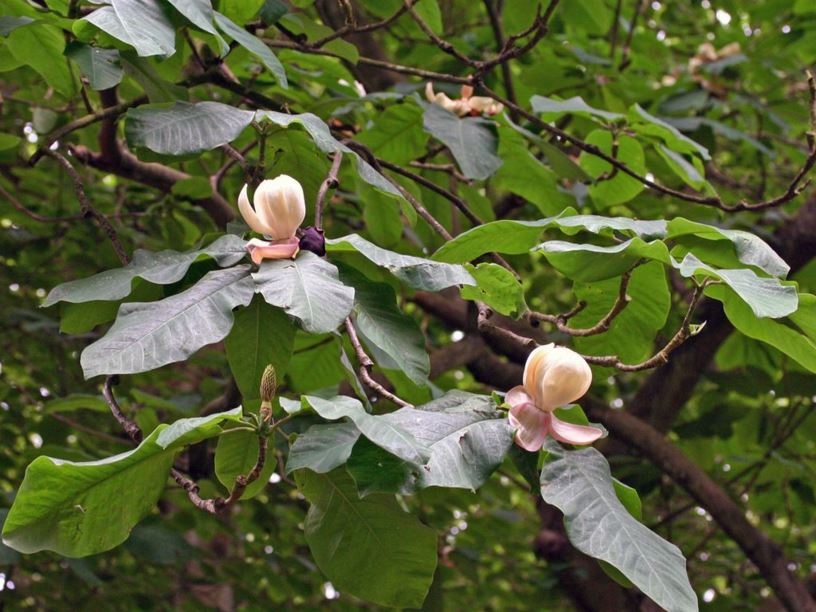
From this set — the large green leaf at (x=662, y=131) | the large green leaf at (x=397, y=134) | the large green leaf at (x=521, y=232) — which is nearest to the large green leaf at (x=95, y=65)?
the large green leaf at (x=521, y=232)

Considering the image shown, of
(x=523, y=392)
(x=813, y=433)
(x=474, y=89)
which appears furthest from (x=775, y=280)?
(x=813, y=433)

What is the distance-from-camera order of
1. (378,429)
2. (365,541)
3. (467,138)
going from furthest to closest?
(467,138) < (365,541) < (378,429)

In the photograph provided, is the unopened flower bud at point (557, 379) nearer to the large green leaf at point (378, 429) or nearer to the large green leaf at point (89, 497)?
the large green leaf at point (378, 429)

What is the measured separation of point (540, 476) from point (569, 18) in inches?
64.3

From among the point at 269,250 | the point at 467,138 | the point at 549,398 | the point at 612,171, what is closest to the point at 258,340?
the point at 269,250

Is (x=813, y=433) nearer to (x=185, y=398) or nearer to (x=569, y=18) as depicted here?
(x=569, y=18)

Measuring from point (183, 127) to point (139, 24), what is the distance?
0.13m

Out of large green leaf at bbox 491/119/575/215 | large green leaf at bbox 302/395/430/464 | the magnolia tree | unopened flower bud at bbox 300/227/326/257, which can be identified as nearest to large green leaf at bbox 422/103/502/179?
the magnolia tree

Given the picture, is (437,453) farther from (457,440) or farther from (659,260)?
(659,260)

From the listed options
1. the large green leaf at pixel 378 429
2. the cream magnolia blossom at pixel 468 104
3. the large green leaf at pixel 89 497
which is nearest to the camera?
the large green leaf at pixel 378 429

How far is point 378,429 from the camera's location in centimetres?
81

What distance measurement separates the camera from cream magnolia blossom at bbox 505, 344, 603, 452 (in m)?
0.96

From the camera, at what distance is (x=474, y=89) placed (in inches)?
68.7

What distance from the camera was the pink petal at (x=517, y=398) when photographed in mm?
971
